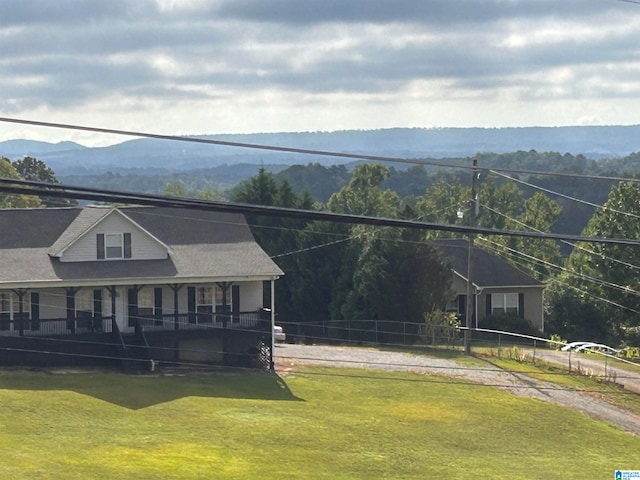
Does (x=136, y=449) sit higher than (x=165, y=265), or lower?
lower

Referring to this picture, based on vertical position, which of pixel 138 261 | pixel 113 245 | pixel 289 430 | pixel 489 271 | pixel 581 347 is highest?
pixel 113 245

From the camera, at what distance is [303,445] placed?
32.6m

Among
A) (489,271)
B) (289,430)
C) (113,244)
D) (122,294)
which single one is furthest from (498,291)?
(289,430)

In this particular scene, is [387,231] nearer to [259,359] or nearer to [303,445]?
[259,359]

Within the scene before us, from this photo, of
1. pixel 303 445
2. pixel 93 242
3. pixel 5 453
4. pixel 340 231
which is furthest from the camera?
pixel 340 231

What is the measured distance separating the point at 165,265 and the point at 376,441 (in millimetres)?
15841

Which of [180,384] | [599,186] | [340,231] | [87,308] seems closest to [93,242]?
[87,308]

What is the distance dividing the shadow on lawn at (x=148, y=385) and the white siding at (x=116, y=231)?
18.1 feet

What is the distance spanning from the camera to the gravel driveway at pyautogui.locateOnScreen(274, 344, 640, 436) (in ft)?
132

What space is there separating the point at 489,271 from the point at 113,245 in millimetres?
26816

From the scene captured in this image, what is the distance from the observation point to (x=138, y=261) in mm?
46312

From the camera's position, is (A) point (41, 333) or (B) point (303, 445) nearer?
(B) point (303, 445)

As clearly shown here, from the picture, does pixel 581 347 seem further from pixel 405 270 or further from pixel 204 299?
pixel 204 299

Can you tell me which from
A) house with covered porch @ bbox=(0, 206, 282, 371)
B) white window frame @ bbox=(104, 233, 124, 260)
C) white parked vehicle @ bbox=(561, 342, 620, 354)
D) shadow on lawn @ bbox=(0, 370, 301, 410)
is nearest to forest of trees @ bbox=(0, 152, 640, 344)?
white parked vehicle @ bbox=(561, 342, 620, 354)
